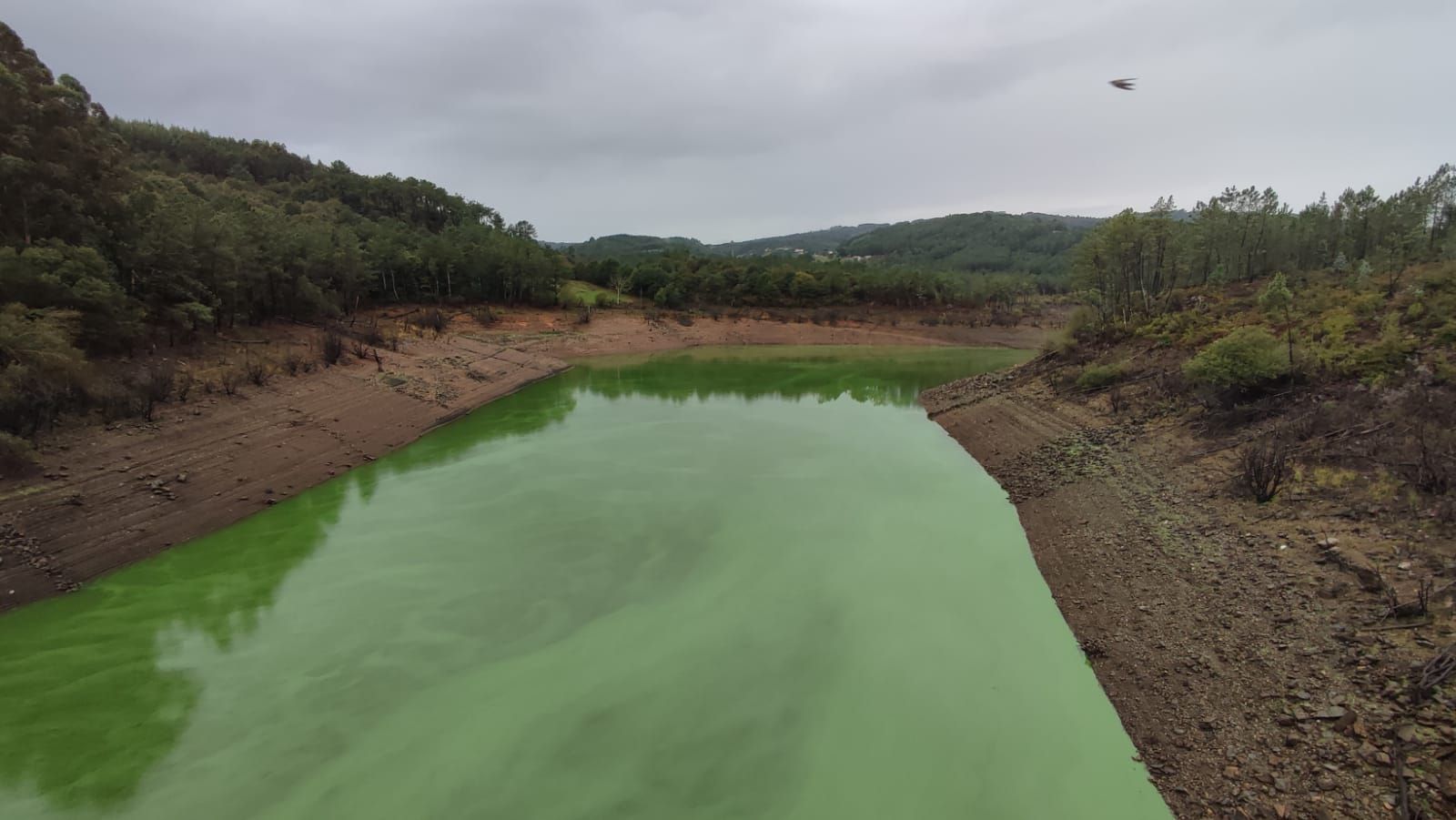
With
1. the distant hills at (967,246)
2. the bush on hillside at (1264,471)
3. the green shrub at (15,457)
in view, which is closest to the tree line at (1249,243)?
the bush on hillside at (1264,471)

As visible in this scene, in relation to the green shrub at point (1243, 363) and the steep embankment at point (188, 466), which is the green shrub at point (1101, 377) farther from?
the steep embankment at point (188, 466)

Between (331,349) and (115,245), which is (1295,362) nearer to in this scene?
(331,349)

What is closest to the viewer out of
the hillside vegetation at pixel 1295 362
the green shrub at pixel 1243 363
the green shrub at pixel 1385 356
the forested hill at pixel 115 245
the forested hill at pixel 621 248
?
the hillside vegetation at pixel 1295 362

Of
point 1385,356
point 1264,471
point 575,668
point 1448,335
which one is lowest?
point 575,668

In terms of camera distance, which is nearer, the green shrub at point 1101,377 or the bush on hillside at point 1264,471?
the bush on hillside at point 1264,471

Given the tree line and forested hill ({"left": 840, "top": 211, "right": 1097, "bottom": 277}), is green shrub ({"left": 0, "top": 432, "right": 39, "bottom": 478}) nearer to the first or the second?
the tree line

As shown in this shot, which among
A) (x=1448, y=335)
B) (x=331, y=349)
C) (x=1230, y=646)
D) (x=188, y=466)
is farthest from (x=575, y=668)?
(x=331, y=349)

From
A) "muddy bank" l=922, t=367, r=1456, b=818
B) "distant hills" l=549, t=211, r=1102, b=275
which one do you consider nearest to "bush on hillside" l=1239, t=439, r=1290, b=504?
"muddy bank" l=922, t=367, r=1456, b=818
